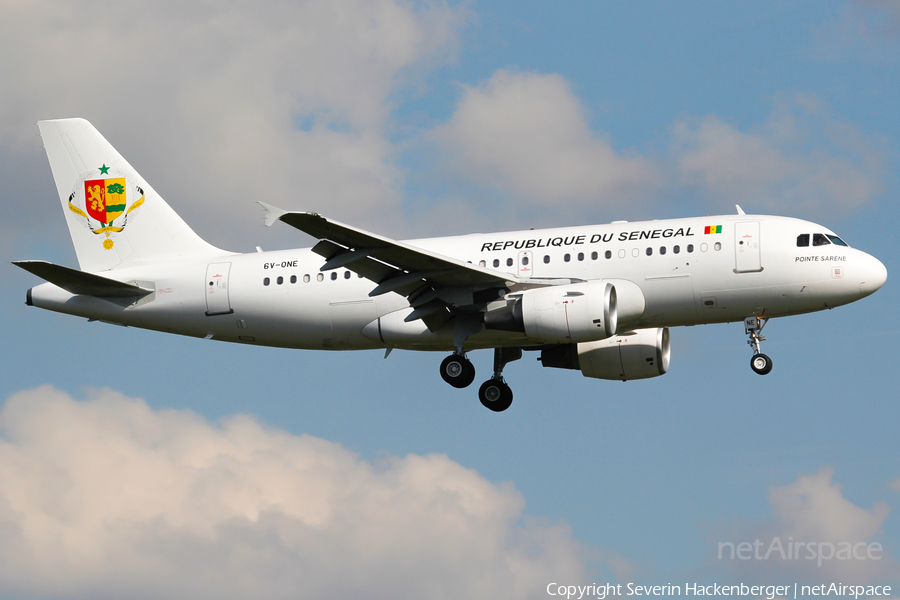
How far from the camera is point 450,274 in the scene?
2991 cm

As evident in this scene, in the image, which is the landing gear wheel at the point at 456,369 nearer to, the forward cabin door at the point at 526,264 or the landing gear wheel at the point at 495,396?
the landing gear wheel at the point at 495,396

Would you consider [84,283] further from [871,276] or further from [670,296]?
[871,276]

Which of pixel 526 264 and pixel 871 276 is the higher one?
pixel 526 264

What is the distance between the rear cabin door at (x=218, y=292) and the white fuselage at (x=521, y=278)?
31mm

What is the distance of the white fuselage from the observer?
2967 centimetres

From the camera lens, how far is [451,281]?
99.7ft

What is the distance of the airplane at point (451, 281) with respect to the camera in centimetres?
2958

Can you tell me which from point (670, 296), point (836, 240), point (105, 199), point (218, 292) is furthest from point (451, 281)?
point (105, 199)

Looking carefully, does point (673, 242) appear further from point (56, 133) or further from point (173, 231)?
point (56, 133)

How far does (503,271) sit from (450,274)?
7.45ft

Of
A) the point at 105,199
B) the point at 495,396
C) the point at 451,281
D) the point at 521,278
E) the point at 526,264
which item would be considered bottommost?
the point at 495,396

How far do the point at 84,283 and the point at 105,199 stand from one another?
4584mm

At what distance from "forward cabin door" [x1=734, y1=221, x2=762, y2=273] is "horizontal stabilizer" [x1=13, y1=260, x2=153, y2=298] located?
59.0 ft

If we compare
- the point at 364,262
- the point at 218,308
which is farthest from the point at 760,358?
the point at 218,308
